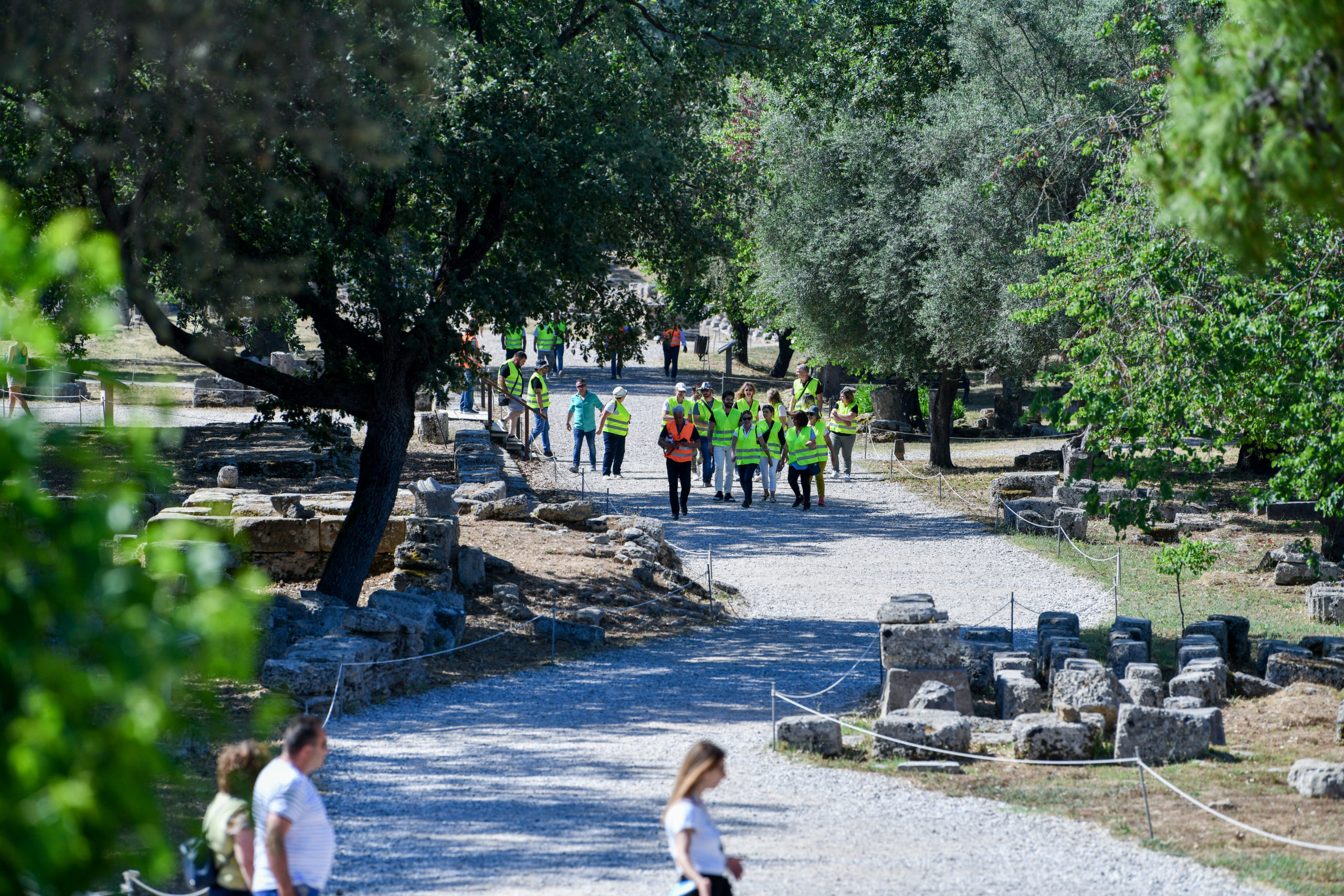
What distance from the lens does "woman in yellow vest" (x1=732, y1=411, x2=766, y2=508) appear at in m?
21.4

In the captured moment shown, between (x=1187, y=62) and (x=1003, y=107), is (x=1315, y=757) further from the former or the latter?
(x=1003, y=107)

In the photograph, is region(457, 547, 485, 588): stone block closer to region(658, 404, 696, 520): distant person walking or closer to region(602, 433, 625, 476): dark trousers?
region(658, 404, 696, 520): distant person walking

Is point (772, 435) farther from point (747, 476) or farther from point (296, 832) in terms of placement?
point (296, 832)

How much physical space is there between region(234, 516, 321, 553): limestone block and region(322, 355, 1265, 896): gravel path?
3.95 metres

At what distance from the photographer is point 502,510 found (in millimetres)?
18516

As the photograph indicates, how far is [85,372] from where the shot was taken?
3.11m

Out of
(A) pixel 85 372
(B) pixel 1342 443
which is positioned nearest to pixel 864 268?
(B) pixel 1342 443

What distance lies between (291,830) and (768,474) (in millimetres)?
17474

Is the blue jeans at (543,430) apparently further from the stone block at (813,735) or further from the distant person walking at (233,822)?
the distant person walking at (233,822)

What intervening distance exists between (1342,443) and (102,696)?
31.8ft

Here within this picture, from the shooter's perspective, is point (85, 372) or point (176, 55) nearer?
point (85, 372)

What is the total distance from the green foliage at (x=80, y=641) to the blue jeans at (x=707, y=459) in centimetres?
2104

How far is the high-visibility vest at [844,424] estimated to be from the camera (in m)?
24.5

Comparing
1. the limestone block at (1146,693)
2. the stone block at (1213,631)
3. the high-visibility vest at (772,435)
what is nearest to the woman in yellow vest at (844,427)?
the high-visibility vest at (772,435)
